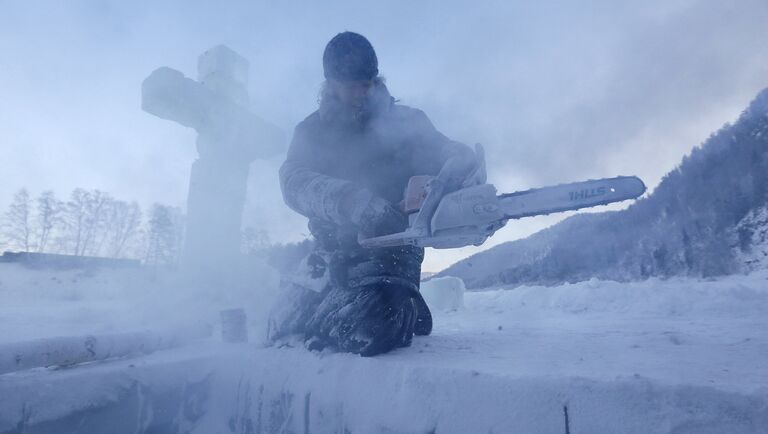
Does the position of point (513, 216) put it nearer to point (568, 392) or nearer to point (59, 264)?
point (568, 392)

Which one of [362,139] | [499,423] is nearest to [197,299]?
[362,139]

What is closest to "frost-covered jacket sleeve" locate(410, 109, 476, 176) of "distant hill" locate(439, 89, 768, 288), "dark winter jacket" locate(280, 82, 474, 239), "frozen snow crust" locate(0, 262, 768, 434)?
"dark winter jacket" locate(280, 82, 474, 239)

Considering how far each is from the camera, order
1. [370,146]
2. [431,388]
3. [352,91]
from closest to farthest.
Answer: [431,388] → [352,91] → [370,146]

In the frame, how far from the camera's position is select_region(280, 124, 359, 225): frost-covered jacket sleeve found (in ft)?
8.00

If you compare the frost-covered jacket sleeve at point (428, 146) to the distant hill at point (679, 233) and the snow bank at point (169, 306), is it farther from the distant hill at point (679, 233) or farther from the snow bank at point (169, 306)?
the distant hill at point (679, 233)

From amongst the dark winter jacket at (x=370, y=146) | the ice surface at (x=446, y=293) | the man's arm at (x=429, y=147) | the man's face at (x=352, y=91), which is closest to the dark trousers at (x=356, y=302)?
the dark winter jacket at (x=370, y=146)

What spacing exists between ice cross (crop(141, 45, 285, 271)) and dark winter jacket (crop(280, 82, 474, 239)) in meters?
4.33

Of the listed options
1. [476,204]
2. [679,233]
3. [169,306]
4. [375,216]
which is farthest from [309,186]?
[679,233]

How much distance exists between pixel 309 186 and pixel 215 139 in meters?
5.07

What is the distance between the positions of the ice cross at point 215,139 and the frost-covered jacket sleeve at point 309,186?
431 centimetres

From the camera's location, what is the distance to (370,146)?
2.99 meters

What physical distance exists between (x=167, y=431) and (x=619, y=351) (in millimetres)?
2781

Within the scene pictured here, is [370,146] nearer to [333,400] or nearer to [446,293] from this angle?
[333,400]

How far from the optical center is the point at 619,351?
185cm
